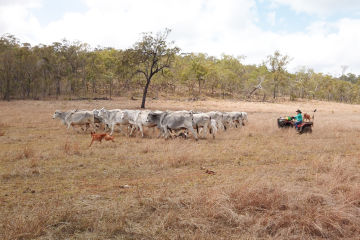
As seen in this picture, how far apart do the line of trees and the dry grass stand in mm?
26578

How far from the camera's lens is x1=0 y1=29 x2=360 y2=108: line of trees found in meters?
37.1

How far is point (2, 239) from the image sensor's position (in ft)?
13.6

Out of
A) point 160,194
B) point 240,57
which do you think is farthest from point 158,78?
point 160,194

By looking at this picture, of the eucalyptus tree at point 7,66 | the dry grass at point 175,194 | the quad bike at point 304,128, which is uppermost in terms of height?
the eucalyptus tree at point 7,66

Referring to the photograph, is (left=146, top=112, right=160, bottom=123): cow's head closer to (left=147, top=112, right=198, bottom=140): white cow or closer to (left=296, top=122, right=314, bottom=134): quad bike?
(left=147, top=112, right=198, bottom=140): white cow

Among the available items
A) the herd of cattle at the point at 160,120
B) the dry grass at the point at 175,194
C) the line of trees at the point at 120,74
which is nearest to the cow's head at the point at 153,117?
the herd of cattle at the point at 160,120

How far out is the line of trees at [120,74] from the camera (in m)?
37.1

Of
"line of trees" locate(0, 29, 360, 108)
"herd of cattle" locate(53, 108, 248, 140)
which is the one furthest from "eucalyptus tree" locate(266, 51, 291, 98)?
"herd of cattle" locate(53, 108, 248, 140)

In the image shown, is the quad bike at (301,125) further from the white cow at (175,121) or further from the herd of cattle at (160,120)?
the white cow at (175,121)

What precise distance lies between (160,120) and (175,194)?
9.04 metres

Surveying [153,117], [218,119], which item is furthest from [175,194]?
[218,119]

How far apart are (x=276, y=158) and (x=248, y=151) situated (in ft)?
4.45

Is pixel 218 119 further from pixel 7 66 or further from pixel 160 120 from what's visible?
pixel 7 66

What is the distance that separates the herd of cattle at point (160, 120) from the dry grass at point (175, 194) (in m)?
3.15
